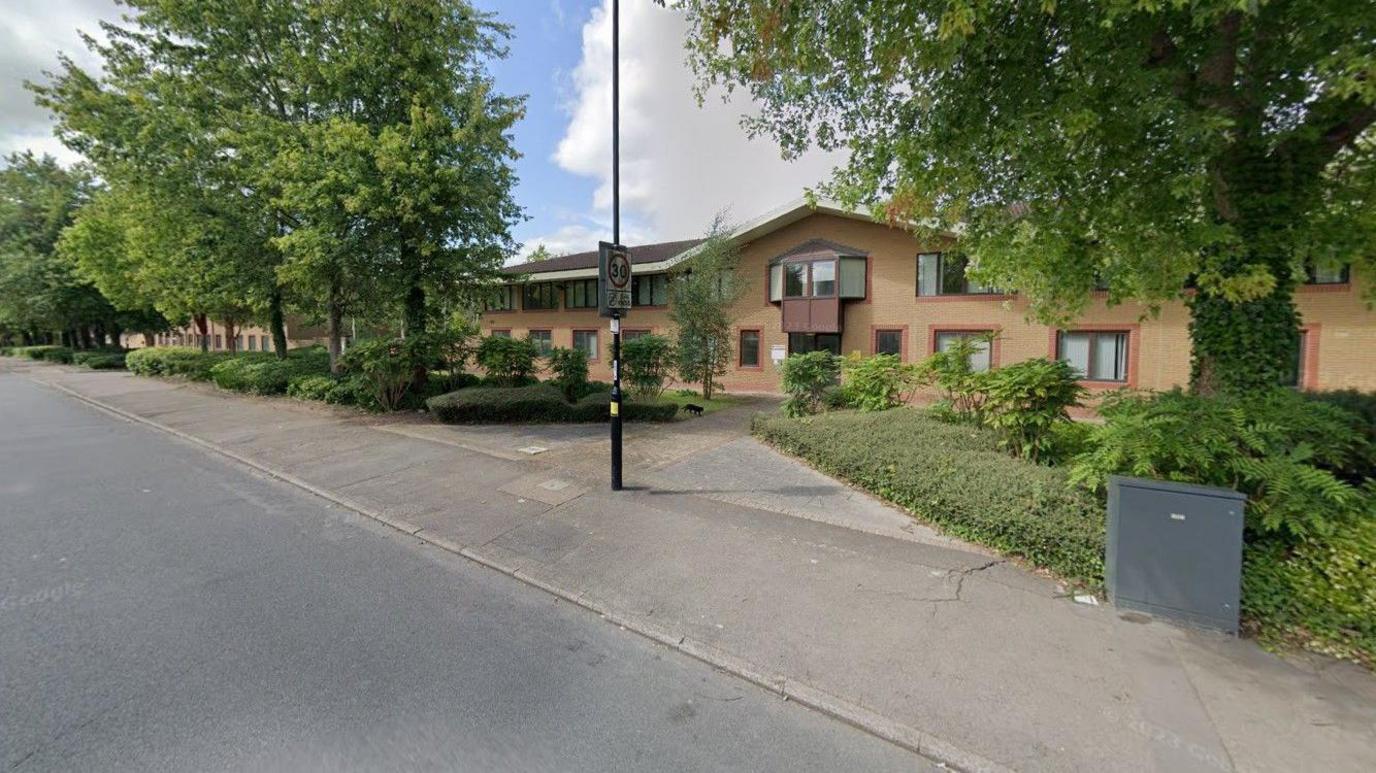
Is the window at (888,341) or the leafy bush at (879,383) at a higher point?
the window at (888,341)

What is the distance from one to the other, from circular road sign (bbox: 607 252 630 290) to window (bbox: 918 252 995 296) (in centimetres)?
1318

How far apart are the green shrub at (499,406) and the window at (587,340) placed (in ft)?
45.4

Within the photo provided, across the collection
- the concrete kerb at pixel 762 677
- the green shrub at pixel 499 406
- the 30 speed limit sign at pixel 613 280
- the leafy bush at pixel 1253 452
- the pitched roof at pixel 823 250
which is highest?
the pitched roof at pixel 823 250

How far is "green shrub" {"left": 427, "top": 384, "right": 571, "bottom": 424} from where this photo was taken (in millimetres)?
A: 11680

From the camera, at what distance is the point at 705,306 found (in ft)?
53.4

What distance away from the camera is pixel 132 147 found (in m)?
Result: 13.1

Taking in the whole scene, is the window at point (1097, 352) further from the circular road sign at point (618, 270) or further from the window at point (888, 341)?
the circular road sign at point (618, 270)

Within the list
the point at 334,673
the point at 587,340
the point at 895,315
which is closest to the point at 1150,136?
the point at 334,673

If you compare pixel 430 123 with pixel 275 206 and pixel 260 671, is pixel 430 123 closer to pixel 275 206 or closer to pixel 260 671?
pixel 275 206

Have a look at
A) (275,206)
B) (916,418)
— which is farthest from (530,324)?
(916,418)

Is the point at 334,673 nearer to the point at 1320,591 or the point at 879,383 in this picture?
the point at 1320,591

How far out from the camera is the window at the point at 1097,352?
15.4 meters

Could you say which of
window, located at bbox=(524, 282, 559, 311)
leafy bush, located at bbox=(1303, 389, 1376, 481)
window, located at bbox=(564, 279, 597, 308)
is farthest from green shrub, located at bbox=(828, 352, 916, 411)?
window, located at bbox=(524, 282, 559, 311)

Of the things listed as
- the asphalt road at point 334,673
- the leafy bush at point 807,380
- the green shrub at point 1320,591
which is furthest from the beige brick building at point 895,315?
the asphalt road at point 334,673
